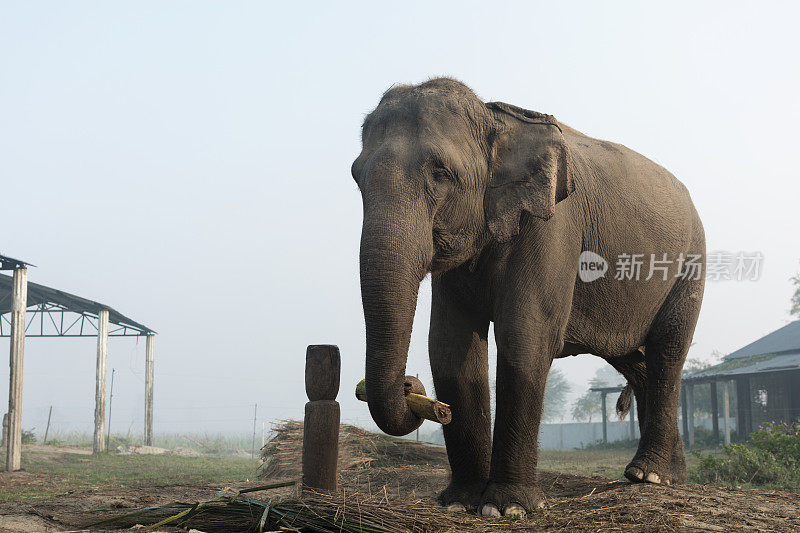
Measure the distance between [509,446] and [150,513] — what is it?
2.48 metres

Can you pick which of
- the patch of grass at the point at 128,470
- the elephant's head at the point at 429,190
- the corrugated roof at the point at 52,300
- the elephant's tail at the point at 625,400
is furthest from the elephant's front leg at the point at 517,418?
the corrugated roof at the point at 52,300

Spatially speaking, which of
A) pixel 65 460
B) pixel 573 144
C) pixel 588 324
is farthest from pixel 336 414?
pixel 65 460

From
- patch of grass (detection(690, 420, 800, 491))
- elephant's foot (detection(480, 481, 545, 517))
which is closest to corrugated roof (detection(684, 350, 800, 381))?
patch of grass (detection(690, 420, 800, 491))

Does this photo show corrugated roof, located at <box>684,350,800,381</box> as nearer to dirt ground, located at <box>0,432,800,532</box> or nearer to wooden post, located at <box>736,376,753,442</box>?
wooden post, located at <box>736,376,753,442</box>

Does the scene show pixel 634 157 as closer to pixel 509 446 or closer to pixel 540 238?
pixel 540 238

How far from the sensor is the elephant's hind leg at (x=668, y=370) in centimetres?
733

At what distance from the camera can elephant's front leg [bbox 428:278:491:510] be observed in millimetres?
6070

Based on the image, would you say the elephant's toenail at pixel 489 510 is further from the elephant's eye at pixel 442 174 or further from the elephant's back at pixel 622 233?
the elephant's eye at pixel 442 174

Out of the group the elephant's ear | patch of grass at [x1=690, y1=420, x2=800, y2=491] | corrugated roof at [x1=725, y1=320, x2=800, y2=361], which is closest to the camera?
the elephant's ear

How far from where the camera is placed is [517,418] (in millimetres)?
5492

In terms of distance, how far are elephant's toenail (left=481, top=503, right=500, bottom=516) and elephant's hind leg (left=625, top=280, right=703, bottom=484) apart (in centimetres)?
253

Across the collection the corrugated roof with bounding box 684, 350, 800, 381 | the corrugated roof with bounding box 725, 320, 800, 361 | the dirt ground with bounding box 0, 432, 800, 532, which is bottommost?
the dirt ground with bounding box 0, 432, 800, 532

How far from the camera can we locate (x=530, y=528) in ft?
15.5

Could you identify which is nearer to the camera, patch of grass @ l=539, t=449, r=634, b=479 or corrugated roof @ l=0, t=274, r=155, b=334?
patch of grass @ l=539, t=449, r=634, b=479
